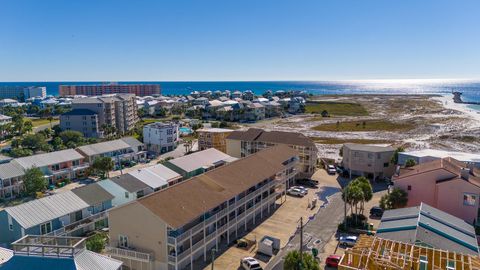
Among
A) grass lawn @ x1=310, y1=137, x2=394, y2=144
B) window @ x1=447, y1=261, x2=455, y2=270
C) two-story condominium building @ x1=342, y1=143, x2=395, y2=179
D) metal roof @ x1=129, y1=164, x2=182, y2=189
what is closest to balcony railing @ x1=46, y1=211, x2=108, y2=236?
metal roof @ x1=129, y1=164, x2=182, y2=189

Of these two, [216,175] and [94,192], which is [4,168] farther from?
[216,175]

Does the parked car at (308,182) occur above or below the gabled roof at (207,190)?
below

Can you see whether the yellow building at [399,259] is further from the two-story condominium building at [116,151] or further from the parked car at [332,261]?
the two-story condominium building at [116,151]

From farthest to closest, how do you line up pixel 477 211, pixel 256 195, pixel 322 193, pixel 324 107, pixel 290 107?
pixel 324 107, pixel 290 107, pixel 322 193, pixel 256 195, pixel 477 211

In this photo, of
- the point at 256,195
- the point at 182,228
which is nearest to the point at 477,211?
the point at 256,195

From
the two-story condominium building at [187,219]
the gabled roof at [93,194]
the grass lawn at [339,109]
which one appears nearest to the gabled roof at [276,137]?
the two-story condominium building at [187,219]
